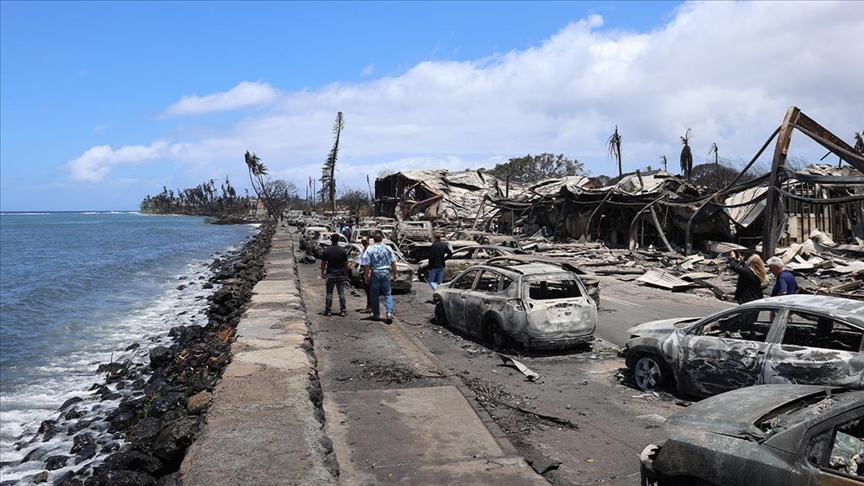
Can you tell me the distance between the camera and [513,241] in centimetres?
2447

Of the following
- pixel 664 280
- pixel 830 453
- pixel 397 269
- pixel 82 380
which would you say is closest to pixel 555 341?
pixel 830 453

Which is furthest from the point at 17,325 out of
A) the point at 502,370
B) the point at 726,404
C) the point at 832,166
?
the point at 832,166

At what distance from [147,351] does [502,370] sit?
1048 centimetres

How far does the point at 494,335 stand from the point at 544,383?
2.15m

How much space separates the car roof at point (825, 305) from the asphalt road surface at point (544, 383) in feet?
5.24

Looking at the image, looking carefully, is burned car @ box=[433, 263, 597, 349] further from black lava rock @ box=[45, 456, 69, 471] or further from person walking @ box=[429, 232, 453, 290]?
black lava rock @ box=[45, 456, 69, 471]

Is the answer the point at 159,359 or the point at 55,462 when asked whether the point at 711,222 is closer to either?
the point at 159,359

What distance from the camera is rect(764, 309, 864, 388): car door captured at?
6082mm

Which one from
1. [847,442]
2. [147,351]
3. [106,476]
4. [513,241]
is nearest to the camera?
[847,442]

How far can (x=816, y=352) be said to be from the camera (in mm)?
6332

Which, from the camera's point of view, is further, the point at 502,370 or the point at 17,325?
the point at 17,325

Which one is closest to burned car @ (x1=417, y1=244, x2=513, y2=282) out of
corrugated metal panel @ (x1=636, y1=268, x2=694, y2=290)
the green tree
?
corrugated metal panel @ (x1=636, y1=268, x2=694, y2=290)

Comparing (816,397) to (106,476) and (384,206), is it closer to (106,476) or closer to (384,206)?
(106,476)

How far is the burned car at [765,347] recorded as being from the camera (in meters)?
6.23
